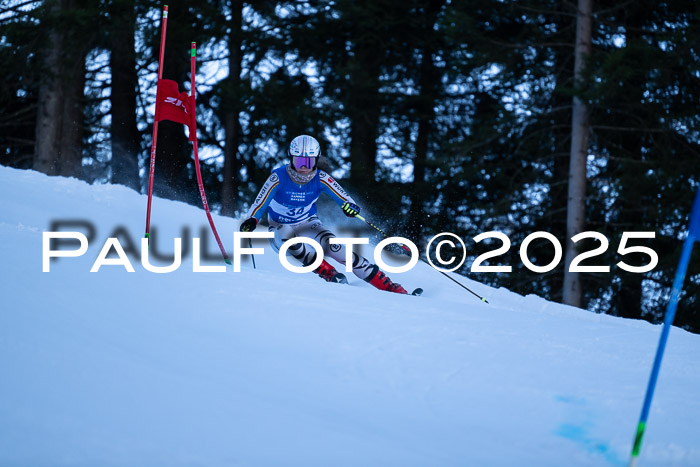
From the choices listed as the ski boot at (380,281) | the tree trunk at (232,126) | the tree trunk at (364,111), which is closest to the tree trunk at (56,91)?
the tree trunk at (232,126)

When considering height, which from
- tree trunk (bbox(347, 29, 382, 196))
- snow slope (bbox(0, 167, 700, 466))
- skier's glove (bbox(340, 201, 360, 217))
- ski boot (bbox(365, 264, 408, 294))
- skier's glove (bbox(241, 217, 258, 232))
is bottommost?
snow slope (bbox(0, 167, 700, 466))

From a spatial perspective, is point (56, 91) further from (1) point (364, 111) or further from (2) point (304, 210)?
(2) point (304, 210)

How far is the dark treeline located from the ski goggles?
553 cm

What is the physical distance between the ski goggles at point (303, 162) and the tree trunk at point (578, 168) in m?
5.88

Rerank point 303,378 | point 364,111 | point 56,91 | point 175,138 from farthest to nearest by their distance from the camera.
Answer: point 175,138 < point 364,111 < point 56,91 < point 303,378

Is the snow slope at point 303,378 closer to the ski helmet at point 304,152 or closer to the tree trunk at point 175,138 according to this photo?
the ski helmet at point 304,152

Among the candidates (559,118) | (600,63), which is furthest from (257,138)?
(600,63)

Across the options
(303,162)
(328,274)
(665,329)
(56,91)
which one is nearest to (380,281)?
(328,274)

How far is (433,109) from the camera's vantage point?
50.1 ft

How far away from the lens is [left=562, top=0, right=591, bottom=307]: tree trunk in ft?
36.3

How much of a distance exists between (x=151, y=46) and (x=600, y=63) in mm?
8333

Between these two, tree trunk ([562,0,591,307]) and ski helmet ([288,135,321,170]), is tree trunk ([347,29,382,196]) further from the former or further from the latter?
ski helmet ([288,135,321,170])

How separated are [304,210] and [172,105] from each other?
1.63m

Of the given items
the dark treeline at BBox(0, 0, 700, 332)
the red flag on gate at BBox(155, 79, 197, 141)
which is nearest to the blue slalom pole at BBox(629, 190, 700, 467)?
the red flag on gate at BBox(155, 79, 197, 141)
